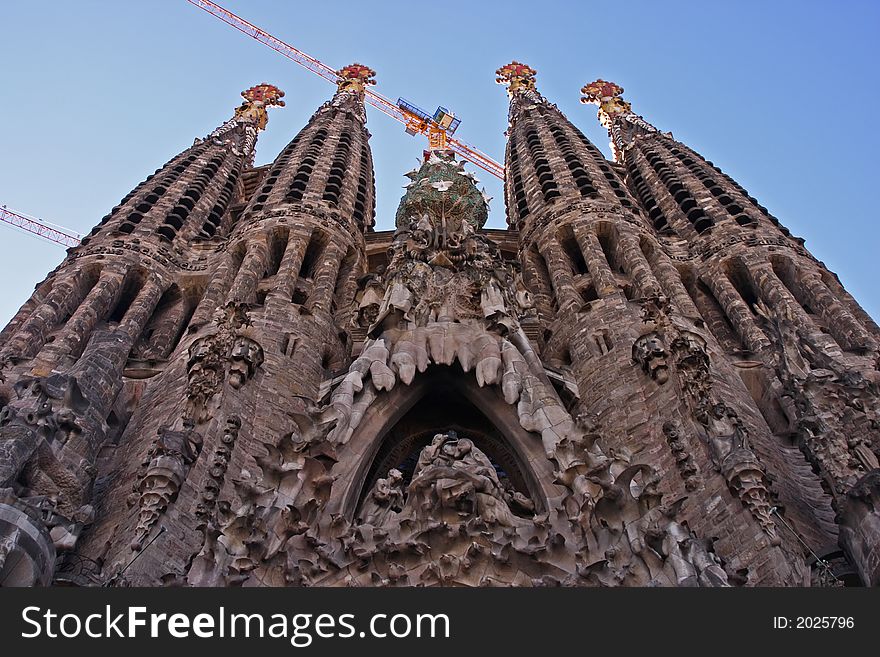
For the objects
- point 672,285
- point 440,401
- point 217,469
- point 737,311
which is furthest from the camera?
point 672,285

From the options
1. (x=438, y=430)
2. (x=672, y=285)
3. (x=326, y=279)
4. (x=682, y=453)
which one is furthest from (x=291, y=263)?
(x=682, y=453)

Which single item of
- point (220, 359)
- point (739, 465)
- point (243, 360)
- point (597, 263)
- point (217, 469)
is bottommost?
point (739, 465)

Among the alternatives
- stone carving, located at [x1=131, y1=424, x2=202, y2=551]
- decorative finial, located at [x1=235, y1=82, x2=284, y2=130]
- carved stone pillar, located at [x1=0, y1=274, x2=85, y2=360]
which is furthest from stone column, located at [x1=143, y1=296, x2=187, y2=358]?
decorative finial, located at [x1=235, y1=82, x2=284, y2=130]

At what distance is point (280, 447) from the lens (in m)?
13.1

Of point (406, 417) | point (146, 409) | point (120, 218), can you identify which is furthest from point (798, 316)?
point (120, 218)

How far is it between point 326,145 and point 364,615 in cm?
3197

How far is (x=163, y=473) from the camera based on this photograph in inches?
585

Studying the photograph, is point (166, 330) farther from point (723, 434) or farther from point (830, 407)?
point (830, 407)

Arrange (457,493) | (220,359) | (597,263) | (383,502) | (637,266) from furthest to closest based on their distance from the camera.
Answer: (597,263)
(637,266)
(220,359)
(383,502)
(457,493)

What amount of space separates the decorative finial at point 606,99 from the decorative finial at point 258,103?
666 inches

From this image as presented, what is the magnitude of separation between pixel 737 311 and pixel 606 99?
2891 centimetres

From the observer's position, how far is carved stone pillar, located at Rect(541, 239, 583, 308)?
2483cm

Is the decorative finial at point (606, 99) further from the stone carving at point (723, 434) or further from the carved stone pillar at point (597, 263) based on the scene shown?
the stone carving at point (723, 434)

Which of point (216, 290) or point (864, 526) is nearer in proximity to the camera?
point (864, 526)
